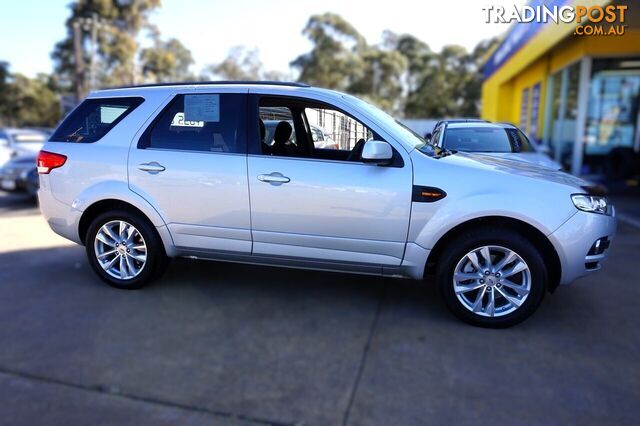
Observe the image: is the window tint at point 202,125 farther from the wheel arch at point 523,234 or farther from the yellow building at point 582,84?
the yellow building at point 582,84

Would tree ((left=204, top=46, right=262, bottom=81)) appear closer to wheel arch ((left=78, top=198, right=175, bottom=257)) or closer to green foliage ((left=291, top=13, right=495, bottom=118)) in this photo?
green foliage ((left=291, top=13, right=495, bottom=118))

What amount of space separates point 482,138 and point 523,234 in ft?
13.4

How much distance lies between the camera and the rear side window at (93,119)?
4.34 metres

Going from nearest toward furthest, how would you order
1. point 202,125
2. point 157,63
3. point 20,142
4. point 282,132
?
1. point 202,125
2. point 282,132
3. point 20,142
4. point 157,63

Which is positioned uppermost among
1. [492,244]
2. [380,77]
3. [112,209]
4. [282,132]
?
[380,77]

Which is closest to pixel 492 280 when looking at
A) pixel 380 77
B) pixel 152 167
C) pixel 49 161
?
pixel 152 167

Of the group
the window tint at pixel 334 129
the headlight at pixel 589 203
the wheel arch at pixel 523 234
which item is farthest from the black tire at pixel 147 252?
the headlight at pixel 589 203

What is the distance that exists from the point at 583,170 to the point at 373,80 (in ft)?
105

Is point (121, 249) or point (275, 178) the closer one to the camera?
point (275, 178)

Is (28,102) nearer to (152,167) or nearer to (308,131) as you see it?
(152,167)

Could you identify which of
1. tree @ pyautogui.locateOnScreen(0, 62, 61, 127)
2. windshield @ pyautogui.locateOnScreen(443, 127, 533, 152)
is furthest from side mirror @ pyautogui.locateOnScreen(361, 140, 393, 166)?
tree @ pyautogui.locateOnScreen(0, 62, 61, 127)

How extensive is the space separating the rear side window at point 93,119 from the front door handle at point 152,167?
0.53 m

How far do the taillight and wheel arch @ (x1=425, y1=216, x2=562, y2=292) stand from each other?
11.1 feet

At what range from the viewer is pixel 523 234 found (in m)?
3.71
